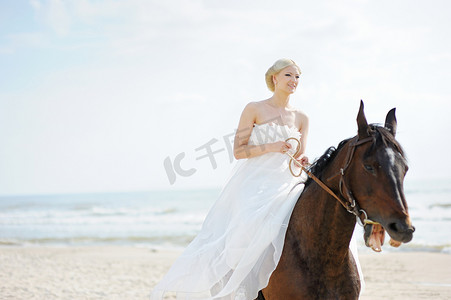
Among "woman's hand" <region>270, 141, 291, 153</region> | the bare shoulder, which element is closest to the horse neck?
"woman's hand" <region>270, 141, 291, 153</region>

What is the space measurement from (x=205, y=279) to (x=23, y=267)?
8.10 meters

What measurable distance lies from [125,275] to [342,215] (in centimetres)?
750

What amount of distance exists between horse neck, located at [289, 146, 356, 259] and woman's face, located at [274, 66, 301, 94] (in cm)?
83

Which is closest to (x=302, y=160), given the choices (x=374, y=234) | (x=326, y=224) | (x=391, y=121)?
(x=326, y=224)

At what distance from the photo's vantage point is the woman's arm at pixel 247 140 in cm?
316

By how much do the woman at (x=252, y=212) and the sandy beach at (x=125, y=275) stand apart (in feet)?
14.5

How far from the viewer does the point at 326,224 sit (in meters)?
2.63

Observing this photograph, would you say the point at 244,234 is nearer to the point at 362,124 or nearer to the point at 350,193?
the point at 350,193

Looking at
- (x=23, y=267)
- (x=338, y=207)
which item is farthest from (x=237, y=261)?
(x=23, y=267)

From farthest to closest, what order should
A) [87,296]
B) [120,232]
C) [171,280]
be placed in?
[120,232], [87,296], [171,280]

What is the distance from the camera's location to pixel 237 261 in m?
2.89

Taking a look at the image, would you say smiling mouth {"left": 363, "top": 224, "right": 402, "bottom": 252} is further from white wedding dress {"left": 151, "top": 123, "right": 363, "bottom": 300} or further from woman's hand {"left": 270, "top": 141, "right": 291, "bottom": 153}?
woman's hand {"left": 270, "top": 141, "right": 291, "bottom": 153}

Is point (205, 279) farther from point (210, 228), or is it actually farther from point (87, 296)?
point (87, 296)

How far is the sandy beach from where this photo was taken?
23.1 feet
